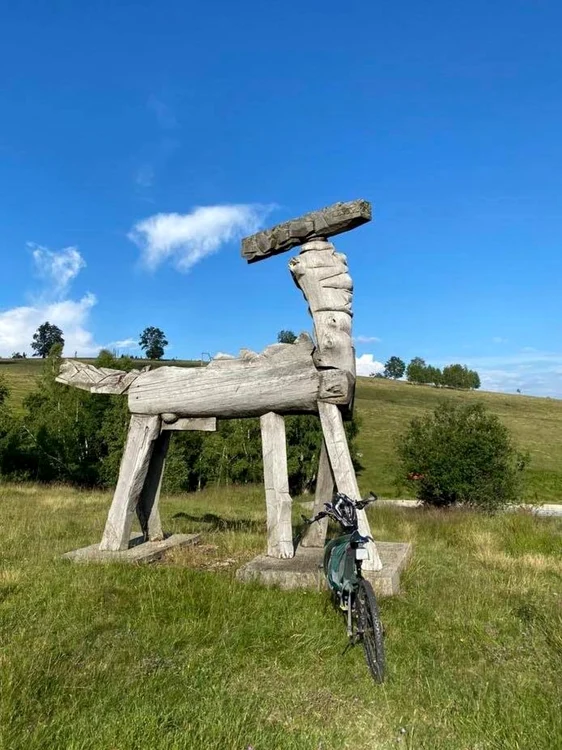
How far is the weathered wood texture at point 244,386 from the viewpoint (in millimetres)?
7230

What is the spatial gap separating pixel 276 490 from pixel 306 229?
10.9 feet

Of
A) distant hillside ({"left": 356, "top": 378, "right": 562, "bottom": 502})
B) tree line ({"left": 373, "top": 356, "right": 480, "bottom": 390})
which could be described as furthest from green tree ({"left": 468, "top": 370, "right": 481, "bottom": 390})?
distant hillside ({"left": 356, "top": 378, "right": 562, "bottom": 502})

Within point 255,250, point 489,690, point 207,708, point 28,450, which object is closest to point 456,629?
point 489,690

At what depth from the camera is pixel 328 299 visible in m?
7.23

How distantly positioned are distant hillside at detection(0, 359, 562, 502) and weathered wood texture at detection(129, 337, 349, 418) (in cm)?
948

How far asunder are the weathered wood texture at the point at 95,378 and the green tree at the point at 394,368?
125m

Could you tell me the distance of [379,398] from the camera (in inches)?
2608

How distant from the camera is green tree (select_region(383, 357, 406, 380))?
132 m

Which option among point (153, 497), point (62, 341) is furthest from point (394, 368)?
point (153, 497)

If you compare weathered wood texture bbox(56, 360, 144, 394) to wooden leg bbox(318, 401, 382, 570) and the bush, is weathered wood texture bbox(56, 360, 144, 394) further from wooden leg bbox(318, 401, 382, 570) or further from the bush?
the bush

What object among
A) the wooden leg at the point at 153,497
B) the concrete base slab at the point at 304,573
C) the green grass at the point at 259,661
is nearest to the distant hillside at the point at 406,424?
the wooden leg at the point at 153,497

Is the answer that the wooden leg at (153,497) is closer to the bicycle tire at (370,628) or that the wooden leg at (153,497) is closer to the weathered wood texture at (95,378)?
the weathered wood texture at (95,378)

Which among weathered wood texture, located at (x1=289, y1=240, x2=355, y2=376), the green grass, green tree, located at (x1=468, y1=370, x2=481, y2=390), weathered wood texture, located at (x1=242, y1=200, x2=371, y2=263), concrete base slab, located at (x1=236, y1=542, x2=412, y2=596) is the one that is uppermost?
green tree, located at (x1=468, y1=370, x2=481, y2=390)

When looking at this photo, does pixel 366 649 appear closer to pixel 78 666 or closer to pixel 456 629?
pixel 456 629
